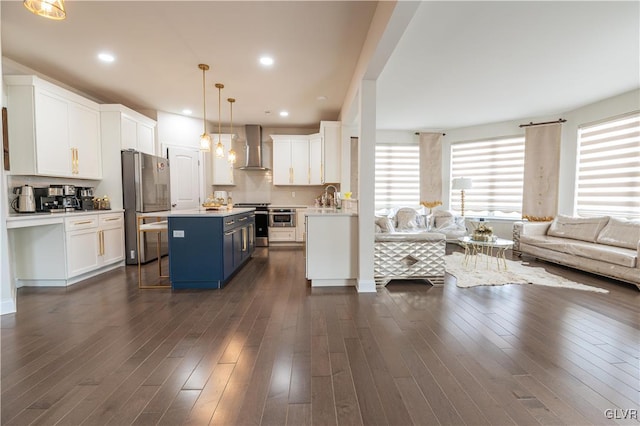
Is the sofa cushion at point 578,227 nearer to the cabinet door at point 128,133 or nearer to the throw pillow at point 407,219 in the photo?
the throw pillow at point 407,219

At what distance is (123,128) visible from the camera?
14.4 ft

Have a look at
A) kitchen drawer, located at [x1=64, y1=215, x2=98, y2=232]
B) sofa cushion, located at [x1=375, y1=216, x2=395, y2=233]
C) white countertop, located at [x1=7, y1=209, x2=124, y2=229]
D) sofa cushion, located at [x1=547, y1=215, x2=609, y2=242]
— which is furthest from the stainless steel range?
sofa cushion, located at [x1=547, y1=215, x2=609, y2=242]

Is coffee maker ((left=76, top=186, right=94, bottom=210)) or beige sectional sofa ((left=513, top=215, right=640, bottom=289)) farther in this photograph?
coffee maker ((left=76, top=186, right=94, bottom=210))

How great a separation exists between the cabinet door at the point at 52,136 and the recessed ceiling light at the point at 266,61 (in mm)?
2781

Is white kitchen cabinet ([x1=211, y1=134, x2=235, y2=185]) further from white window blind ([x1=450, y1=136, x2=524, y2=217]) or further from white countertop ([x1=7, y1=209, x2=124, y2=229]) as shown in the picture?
white window blind ([x1=450, y1=136, x2=524, y2=217])

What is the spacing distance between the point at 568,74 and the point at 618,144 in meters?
1.88

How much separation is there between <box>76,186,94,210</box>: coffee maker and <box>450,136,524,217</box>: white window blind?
7451mm

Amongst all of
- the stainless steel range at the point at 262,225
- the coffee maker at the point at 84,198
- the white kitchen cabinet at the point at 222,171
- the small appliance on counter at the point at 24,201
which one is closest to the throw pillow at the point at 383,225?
the stainless steel range at the point at 262,225

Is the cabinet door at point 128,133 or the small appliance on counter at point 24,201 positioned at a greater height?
the cabinet door at point 128,133

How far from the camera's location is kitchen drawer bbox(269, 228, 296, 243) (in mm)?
6254

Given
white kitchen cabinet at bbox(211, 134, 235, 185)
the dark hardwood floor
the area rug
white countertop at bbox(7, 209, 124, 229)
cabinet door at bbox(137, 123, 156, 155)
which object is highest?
cabinet door at bbox(137, 123, 156, 155)

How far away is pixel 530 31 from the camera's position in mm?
2781

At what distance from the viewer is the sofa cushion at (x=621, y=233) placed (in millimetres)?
3730

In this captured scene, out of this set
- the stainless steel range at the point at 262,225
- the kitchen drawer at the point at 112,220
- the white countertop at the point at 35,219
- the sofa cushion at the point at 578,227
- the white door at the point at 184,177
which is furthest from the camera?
the stainless steel range at the point at 262,225
